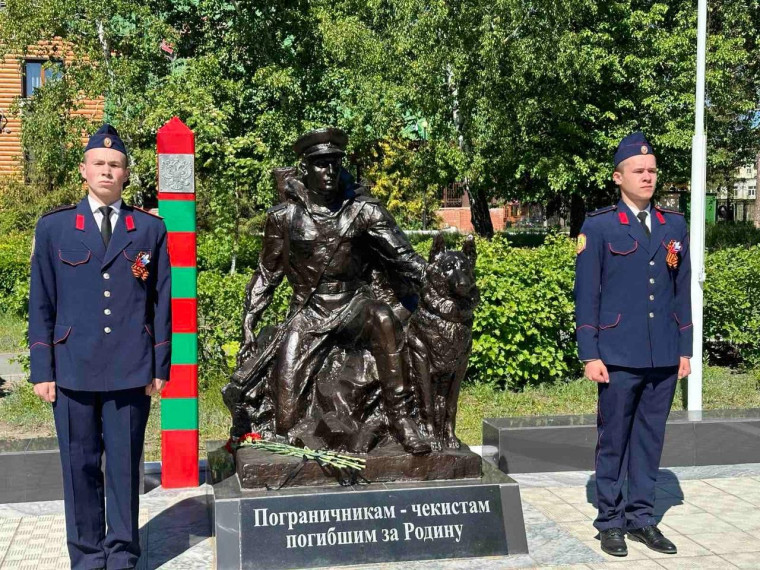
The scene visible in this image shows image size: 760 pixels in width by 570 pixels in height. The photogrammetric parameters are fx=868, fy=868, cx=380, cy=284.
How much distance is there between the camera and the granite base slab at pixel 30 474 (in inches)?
216

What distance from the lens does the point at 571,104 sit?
57.2ft

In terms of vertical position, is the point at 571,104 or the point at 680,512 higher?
the point at 571,104

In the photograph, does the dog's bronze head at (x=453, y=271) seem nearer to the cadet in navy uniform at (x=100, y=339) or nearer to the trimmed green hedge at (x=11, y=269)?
the cadet in navy uniform at (x=100, y=339)

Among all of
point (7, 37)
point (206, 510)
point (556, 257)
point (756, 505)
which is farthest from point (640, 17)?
point (206, 510)

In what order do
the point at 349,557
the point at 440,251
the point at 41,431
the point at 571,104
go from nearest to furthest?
the point at 349,557, the point at 440,251, the point at 41,431, the point at 571,104

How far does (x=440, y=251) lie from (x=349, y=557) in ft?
Answer: 5.46

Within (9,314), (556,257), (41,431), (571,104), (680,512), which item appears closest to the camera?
(680,512)

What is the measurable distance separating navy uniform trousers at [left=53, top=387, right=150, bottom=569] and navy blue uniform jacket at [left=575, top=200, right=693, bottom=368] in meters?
2.32

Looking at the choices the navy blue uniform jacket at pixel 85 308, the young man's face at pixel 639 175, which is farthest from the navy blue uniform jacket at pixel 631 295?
the navy blue uniform jacket at pixel 85 308

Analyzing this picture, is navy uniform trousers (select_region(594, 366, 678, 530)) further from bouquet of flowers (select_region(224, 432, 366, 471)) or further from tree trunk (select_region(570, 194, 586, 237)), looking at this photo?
tree trunk (select_region(570, 194, 586, 237))

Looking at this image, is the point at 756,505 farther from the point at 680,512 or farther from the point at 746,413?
the point at 746,413

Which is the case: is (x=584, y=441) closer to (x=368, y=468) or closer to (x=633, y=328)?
(x=633, y=328)

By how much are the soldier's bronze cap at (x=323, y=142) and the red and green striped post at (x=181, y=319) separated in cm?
122

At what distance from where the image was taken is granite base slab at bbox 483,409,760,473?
609 cm
